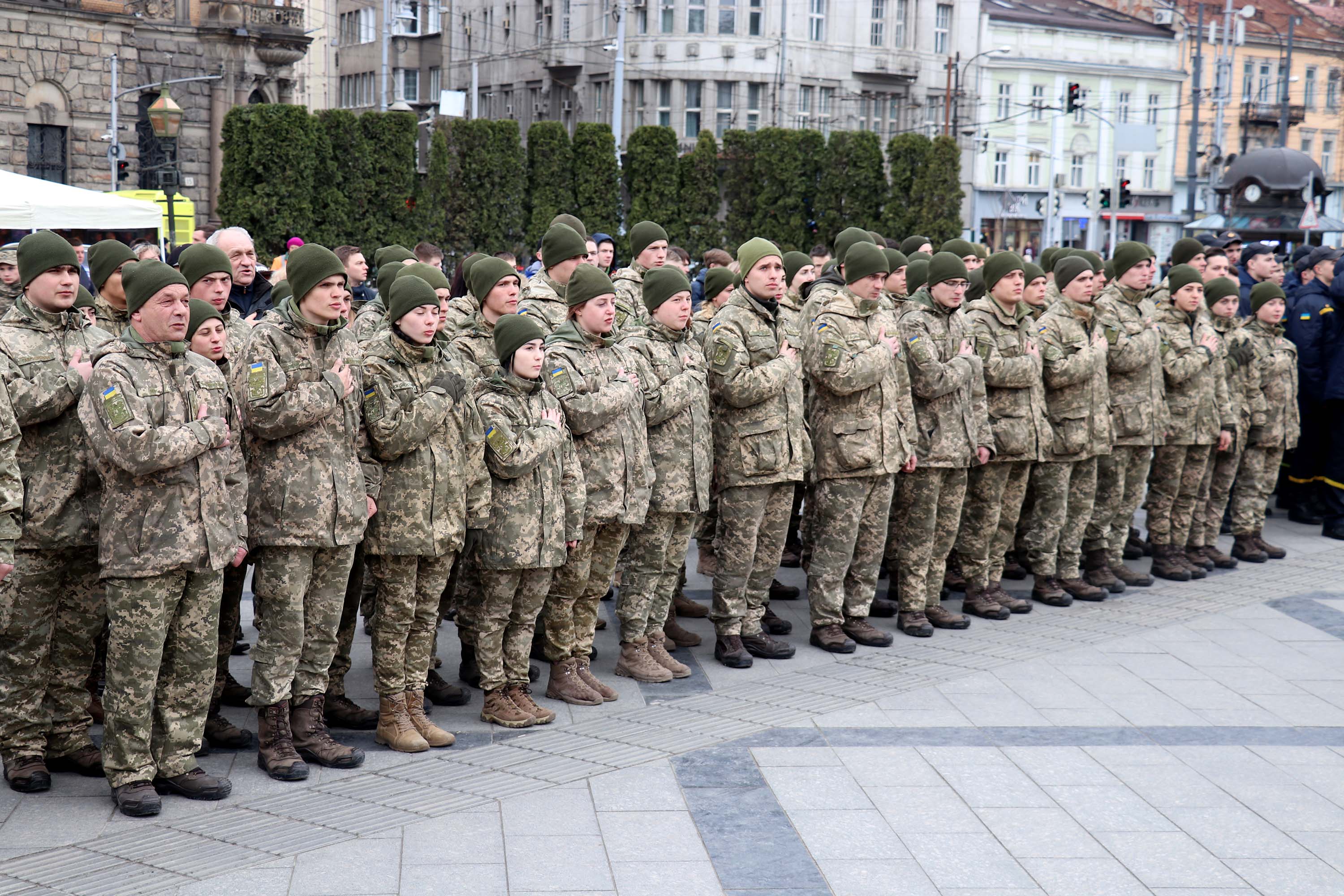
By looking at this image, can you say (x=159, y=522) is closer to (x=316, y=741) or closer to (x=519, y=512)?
(x=316, y=741)

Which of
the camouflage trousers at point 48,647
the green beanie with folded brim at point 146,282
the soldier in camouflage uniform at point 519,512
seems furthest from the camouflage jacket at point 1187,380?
the camouflage trousers at point 48,647

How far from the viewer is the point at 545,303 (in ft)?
24.8

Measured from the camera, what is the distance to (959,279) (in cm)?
838

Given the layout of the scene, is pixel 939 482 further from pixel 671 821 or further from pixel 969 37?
pixel 969 37

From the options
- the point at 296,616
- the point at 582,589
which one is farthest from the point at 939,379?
the point at 296,616

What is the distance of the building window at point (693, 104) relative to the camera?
50.1m

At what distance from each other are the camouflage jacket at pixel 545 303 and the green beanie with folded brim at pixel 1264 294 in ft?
20.6

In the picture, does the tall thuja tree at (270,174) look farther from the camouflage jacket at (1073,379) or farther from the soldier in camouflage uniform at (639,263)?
the camouflage jacket at (1073,379)

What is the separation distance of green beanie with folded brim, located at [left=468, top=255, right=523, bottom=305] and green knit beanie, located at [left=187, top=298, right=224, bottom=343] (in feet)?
4.69

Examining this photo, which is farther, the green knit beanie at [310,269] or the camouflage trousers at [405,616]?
the camouflage trousers at [405,616]

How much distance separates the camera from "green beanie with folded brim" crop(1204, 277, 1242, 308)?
1057cm

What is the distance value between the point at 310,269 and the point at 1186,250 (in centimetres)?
799

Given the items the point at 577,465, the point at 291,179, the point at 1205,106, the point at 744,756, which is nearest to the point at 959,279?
the point at 577,465

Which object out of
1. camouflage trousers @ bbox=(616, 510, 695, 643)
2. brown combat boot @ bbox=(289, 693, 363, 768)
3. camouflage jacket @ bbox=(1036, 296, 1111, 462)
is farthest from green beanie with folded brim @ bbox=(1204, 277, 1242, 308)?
brown combat boot @ bbox=(289, 693, 363, 768)
